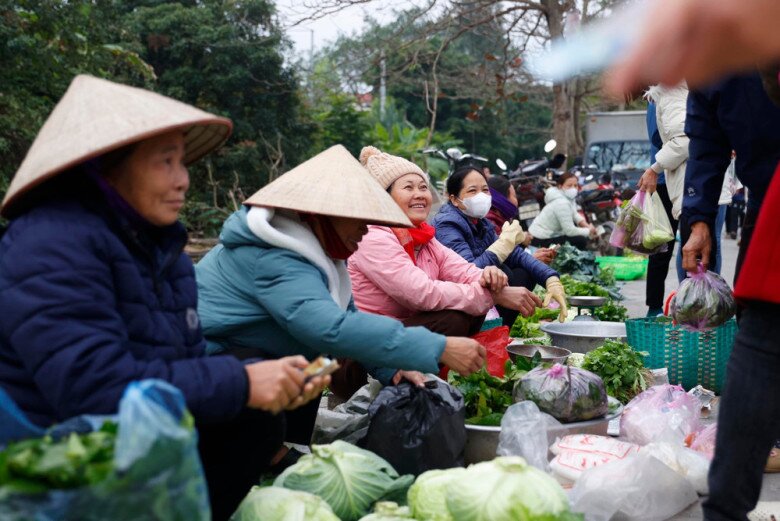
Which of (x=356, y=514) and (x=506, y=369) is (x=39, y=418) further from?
(x=506, y=369)

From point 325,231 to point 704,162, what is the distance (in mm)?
1730

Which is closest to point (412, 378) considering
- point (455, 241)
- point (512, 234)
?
point (512, 234)

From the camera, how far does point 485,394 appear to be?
3600 mm

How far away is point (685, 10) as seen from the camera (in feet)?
4.57

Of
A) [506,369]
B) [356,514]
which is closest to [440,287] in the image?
[506,369]

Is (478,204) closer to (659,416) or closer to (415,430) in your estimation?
(659,416)

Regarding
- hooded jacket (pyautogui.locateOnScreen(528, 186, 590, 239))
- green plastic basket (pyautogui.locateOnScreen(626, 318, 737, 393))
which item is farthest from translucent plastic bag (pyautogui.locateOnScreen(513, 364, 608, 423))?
hooded jacket (pyautogui.locateOnScreen(528, 186, 590, 239))

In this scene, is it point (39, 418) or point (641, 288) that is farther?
point (641, 288)

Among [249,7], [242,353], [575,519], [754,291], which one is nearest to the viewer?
[754,291]

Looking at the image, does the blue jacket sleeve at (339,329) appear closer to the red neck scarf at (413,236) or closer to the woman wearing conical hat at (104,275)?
the woman wearing conical hat at (104,275)

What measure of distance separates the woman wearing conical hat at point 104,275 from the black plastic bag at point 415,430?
3.27 ft

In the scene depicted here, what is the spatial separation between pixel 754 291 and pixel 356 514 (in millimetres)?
1326

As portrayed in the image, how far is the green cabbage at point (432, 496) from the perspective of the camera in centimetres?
243

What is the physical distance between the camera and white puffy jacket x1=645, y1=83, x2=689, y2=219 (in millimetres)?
5684
